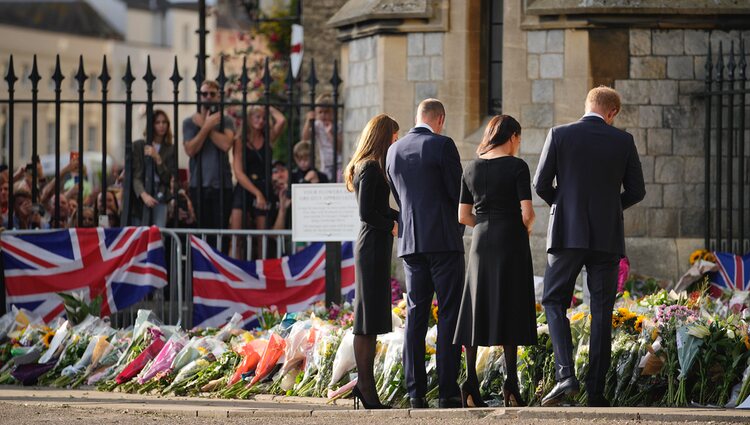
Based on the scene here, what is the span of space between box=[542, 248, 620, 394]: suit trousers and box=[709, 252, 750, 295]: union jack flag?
4108 mm

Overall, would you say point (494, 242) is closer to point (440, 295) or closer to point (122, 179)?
point (440, 295)

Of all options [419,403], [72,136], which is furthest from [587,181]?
[72,136]

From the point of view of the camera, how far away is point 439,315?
10102mm

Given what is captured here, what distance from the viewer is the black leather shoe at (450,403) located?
1002 cm

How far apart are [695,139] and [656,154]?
39cm

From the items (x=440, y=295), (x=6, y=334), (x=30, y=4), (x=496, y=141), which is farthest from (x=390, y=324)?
(x=30, y=4)

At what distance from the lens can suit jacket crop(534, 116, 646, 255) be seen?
32.1ft

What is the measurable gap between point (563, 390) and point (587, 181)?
1280 millimetres

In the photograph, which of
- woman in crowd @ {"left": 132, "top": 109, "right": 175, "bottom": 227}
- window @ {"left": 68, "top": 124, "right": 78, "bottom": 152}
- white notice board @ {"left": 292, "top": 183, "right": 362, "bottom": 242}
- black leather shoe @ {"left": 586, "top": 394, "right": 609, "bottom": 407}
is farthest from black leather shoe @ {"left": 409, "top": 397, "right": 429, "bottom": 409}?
window @ {"left": 68, "top": 124, "right": 78, "bottom": 152}

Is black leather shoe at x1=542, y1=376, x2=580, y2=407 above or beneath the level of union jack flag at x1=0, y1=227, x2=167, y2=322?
beneath

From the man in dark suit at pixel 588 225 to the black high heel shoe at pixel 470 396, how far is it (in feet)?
1.46

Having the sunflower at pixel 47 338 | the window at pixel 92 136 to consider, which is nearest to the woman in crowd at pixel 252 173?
the sunflower at pixel 47 338

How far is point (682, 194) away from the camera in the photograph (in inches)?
571

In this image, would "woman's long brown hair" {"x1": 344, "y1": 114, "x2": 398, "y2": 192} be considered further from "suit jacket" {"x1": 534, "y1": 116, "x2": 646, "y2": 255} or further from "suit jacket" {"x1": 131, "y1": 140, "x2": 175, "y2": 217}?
"suit jacket" {"x1": 131, "y1": 140, "x2": 175, "y2": 217}
